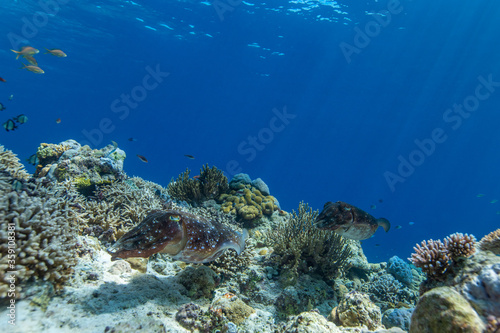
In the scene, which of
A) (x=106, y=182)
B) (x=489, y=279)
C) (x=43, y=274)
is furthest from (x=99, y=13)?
(x=489, y=279)

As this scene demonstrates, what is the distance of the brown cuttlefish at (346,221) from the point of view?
6.02m

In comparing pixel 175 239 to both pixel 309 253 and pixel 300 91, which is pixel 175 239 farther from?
pixel 300 91

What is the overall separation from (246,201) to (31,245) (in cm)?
715

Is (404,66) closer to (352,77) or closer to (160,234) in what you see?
(352,77)

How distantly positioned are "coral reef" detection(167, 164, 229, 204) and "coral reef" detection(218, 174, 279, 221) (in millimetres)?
445

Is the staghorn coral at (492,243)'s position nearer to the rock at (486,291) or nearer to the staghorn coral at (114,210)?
the rock at (486,291)

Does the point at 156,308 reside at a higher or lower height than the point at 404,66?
lower

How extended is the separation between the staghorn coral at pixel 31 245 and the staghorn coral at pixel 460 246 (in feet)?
19.6

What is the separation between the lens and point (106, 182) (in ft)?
26.9

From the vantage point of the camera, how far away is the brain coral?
3.13 metres

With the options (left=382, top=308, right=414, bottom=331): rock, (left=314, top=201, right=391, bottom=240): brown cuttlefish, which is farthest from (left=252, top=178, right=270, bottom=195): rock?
(left=382, top=308, right=414, bottom=331): rock

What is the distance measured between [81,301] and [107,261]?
1.48 m

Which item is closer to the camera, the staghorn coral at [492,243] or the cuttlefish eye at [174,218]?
the staghorn coral at [492,243]

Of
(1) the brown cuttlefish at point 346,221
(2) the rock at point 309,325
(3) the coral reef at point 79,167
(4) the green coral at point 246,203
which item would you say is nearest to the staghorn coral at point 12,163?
(3) the coral reef at point 79,167
